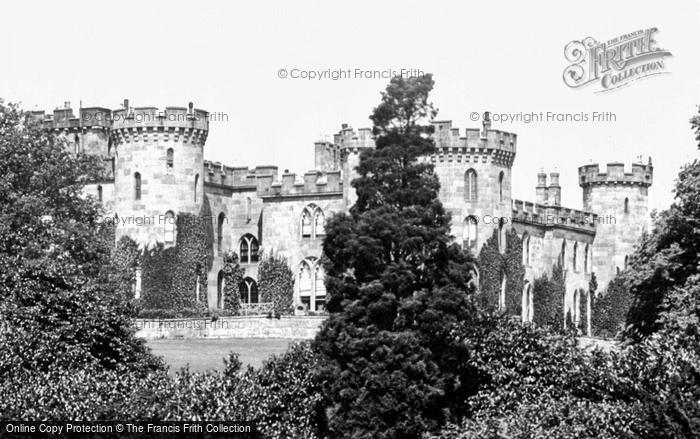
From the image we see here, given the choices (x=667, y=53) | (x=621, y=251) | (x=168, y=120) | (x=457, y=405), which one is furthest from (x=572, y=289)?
(x=457, y=405)

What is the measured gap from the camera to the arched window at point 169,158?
3536 inches

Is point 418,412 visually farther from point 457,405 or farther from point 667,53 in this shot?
point 667,53

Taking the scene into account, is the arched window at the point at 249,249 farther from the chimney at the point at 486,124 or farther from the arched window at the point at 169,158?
the chimney at the point at 486,124

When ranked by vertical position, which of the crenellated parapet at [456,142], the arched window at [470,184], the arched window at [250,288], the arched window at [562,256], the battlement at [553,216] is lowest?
the arched window at [250,288]

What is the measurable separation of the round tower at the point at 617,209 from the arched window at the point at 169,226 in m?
24.5

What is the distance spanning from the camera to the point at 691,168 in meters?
63.2

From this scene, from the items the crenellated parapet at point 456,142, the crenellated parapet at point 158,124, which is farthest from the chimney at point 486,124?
the crenellated parapet at point 158,124

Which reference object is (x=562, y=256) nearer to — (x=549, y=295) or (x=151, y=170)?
(x=549, y=295)

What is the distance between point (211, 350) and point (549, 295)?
81.6 feet

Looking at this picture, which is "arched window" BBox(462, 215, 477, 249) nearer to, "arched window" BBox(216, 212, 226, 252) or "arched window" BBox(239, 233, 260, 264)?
"arched window" BBox(239, 233, 260, 264)

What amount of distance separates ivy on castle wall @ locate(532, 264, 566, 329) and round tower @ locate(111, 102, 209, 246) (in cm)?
1787

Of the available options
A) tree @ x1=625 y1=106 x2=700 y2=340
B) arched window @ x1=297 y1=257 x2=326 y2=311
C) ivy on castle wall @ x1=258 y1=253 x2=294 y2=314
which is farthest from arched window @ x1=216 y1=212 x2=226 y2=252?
tree @ x1=625 y1=106 x2=700 y2=340

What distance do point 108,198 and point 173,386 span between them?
123 ft

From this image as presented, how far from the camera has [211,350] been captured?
76375mm
